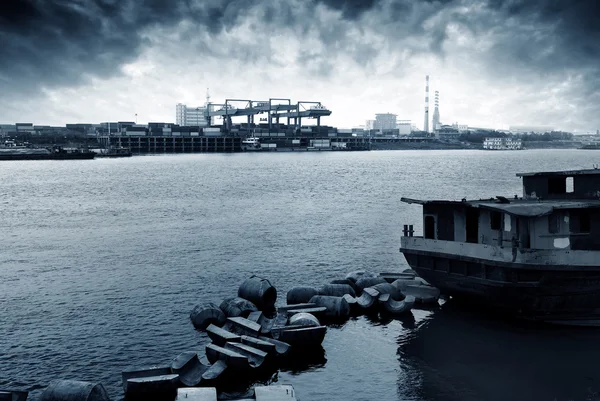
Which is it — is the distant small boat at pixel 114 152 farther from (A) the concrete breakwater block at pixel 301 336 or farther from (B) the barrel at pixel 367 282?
(A) the concrete breakwater block at pixel 301 336

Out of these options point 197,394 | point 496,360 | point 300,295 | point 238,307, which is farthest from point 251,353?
point 496,360

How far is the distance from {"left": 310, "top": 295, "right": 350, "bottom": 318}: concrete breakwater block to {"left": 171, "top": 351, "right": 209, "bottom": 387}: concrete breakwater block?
6090 millimetres

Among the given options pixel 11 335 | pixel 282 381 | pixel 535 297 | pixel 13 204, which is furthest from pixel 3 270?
pixel 13 204

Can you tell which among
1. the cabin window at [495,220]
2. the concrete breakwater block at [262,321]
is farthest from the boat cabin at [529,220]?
the concrete breakwater block at [262,321]

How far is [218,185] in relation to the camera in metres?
82.1

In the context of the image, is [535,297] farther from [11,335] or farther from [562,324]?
[11,335]

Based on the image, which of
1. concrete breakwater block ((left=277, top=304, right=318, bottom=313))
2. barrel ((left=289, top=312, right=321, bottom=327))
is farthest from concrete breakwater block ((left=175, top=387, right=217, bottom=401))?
concrete breakwater block ((left=277, top=304, right=318, bottom=313))

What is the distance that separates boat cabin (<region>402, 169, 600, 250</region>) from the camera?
19.2m

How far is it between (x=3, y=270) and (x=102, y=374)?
15.9 meters

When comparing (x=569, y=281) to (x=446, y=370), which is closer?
(x=446, y=370)

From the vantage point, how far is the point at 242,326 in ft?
58.5

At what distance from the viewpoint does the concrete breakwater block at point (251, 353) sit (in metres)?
15.7

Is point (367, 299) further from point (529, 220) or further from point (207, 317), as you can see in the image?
point (529, 220)

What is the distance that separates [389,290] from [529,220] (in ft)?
19.4
